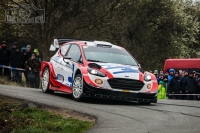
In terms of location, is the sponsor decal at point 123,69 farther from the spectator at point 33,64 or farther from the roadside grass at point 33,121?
the spectator at point 33,64

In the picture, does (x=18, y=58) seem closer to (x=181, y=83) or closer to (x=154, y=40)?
(x=181, y=83)

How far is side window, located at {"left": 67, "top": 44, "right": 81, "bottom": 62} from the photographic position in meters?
14.9

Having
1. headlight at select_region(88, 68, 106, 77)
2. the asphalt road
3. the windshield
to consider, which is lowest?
the asphalt road

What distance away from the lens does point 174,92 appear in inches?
861

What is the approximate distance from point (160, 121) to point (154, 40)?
35990 mm

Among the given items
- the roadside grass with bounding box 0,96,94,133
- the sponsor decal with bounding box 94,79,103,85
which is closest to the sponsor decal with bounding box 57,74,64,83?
the sponsor decal with bounding box 94,79,103,85

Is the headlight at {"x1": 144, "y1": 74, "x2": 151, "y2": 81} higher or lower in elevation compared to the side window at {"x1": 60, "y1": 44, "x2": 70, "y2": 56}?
lower

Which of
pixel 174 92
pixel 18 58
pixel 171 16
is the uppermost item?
pixel 171 16

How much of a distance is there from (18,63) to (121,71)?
10297 millimetres

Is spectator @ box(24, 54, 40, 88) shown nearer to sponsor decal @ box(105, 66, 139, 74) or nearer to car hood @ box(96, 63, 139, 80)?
car hood @ box(96, 63, 139, 80)

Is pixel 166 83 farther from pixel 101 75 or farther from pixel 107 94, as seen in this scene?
pixel 101 75

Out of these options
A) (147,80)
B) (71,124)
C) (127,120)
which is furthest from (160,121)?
(147,80)

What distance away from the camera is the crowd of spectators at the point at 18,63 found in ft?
74.7

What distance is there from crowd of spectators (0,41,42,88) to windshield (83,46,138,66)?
25.7 ft
